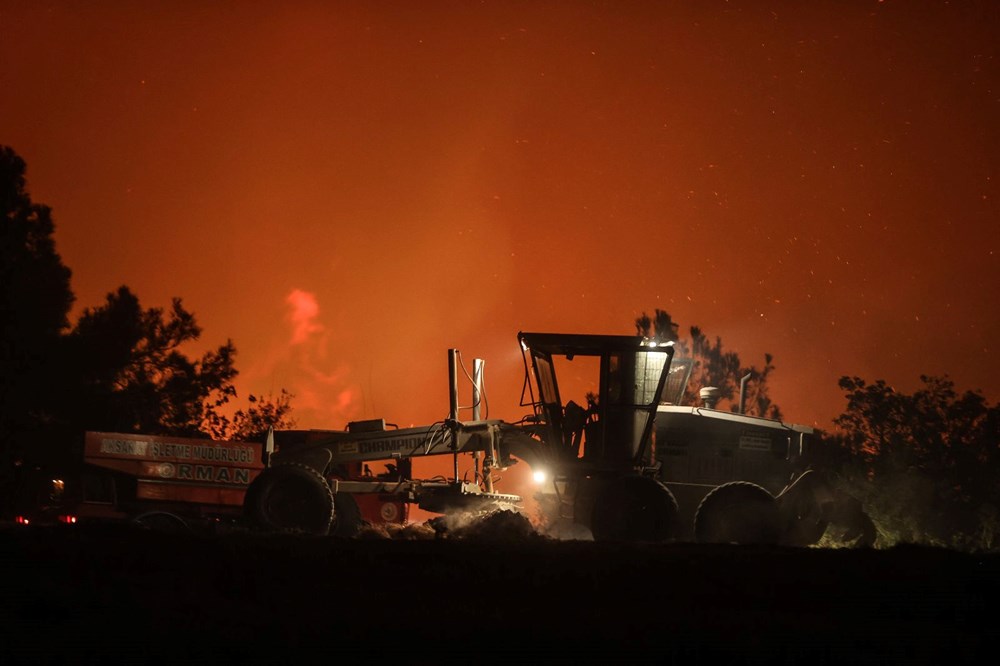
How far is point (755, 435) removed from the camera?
17.4 m

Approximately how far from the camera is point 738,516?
16.0m

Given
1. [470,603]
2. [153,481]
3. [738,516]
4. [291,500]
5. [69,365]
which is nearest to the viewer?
[470,603]

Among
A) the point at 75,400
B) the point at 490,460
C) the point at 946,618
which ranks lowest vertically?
the point at 946,618

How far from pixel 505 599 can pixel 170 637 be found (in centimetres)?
270

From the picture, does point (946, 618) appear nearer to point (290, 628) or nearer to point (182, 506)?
point (290, 628)

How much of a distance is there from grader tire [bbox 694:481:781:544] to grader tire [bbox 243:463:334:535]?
5099mm

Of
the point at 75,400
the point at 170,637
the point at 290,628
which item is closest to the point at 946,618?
the point at 290,628

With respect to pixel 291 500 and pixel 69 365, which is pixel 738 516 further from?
pixel 69 365

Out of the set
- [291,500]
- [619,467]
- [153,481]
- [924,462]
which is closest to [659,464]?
[619,467]

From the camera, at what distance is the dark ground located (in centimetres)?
771

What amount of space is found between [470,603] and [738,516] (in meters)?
7.65

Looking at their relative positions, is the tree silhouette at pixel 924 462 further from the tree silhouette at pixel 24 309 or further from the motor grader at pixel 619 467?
the tree silhouette at pixel 24 309

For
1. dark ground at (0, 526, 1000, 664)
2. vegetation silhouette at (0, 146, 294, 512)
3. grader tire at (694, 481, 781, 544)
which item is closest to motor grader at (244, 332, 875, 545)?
grader tire at (694, 481, 781, 544)

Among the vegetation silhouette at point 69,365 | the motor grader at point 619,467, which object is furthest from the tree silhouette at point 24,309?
the motor grader at point 619,467
